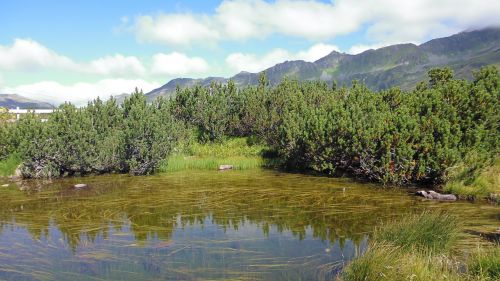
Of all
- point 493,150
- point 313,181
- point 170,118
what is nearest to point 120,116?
point 170,118

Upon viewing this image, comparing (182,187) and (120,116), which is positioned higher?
(120,116)

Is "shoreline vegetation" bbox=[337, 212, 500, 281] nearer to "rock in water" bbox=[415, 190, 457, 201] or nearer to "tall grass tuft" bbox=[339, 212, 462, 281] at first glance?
"tall grass tuft" bbox=[339, 212, 462, 281]

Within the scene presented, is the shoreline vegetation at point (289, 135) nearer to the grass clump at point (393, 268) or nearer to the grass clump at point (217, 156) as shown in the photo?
the grass clump at point (217, 156)

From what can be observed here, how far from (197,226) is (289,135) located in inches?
426

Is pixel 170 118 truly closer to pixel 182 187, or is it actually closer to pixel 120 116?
pixel 120 116

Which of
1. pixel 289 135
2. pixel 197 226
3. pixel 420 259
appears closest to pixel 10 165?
pixel 197 226

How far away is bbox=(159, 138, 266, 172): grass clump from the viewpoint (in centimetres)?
2336

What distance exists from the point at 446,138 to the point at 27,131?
64.7 feet

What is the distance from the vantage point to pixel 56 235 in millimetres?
10828

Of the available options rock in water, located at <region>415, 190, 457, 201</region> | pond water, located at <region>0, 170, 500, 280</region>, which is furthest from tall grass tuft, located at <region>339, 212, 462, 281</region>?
rock in water, located at <region>415, 190, 457, 201</region>

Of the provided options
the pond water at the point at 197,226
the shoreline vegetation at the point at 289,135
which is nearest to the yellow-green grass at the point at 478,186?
the shoreline vegetation at the point at 289,135

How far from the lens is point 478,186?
1492 cm

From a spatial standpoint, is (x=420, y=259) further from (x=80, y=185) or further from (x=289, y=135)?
(x=80, y=185)

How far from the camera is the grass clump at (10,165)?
2108 cm
